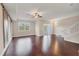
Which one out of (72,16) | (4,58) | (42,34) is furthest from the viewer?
(42,34)

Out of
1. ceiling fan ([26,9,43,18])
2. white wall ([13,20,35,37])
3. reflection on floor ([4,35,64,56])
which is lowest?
reflection on floor ([4,35,64,56])

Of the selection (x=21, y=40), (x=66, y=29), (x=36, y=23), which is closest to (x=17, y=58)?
(x=21, y=40)

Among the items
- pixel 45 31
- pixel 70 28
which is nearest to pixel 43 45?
pixel 45 31

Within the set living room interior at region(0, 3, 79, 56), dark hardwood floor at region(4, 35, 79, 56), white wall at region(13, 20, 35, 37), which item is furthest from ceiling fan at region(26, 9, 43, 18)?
dark hardwood floor at region(4, 35, 79, 56)

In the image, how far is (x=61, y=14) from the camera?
222cm

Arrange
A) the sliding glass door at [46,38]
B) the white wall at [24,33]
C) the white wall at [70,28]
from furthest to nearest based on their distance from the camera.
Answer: the white wall at [24,33]
the sliding glass door at [46,38]
the white wall at [70,28]

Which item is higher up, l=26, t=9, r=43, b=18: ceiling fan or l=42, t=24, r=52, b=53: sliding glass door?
l=26, t=9, r=43, b=18: ceiling fan

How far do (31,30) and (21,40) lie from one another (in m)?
0.32

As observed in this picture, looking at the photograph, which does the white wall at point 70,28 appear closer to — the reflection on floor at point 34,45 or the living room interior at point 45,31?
the living room interior at point 45,31

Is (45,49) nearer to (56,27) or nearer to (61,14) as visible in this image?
(56,27)

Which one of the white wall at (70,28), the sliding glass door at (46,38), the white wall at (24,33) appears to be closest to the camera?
the white wall at (70,28)

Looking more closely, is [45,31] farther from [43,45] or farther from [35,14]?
[35,14]

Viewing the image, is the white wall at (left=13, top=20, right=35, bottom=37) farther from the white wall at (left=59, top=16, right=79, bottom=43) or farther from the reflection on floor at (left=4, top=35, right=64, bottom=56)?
the white wall at (left=59, top=16, right=79, bottom=43)

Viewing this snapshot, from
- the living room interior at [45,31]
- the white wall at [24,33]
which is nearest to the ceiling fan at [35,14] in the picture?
the living room interior at [45,31]
